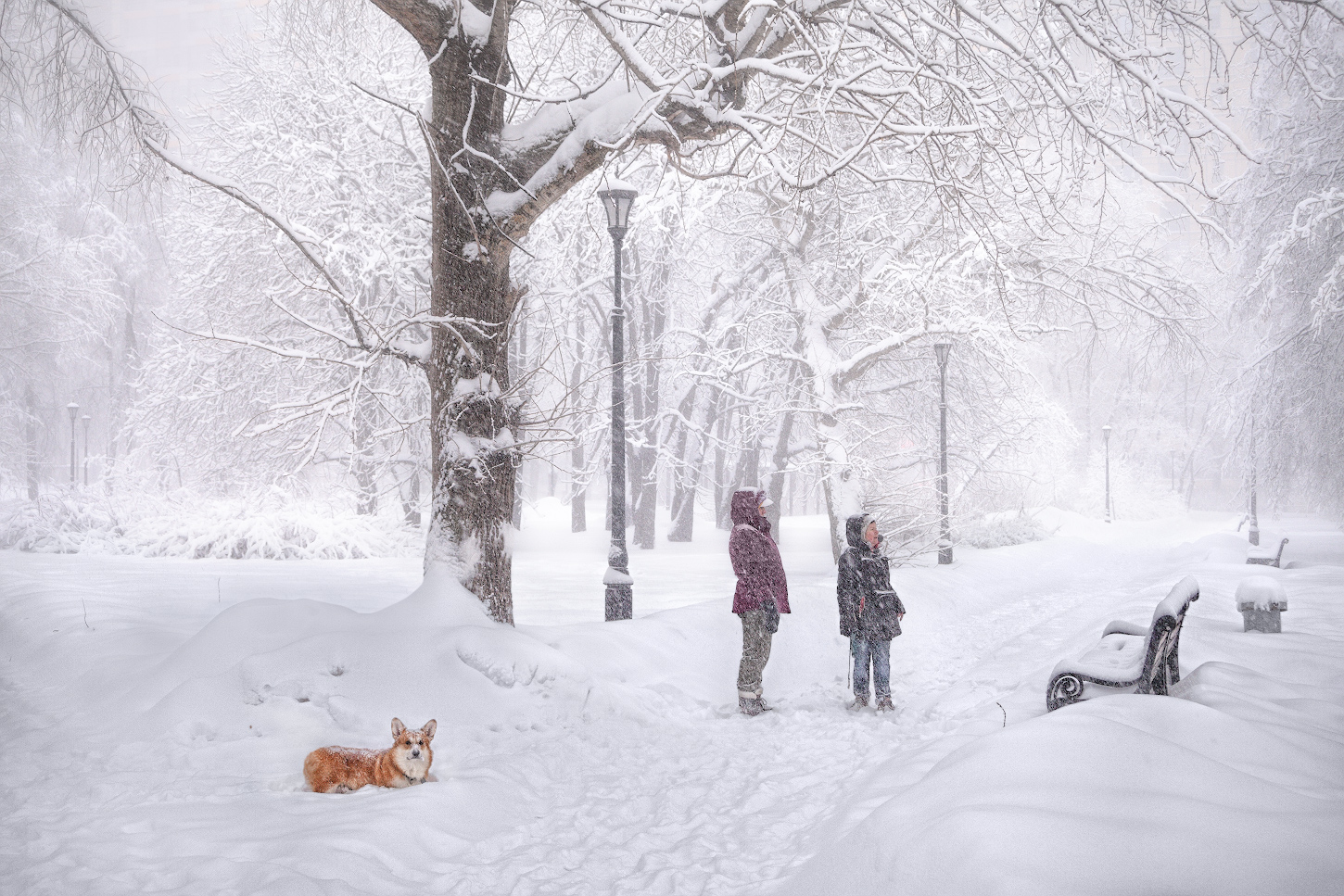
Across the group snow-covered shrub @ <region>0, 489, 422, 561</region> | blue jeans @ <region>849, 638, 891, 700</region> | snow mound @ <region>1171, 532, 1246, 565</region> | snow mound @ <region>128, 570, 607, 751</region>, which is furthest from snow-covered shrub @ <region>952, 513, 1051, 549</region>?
snow mound @ <region>128, 570, 607, 751</region>

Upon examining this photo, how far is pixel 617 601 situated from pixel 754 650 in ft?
8.38

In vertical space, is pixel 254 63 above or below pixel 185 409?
above

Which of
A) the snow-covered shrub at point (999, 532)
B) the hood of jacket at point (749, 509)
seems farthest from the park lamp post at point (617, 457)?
the snow-covered shrub at point (999, 532)

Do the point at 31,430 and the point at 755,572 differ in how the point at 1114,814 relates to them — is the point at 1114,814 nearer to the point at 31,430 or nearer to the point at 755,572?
the point at 755,572

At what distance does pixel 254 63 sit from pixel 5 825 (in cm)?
2014

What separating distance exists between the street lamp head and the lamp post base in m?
4.04

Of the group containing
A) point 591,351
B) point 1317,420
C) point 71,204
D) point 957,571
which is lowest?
point 957,571

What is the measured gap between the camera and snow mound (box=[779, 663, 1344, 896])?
229 cm

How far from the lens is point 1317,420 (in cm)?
1312

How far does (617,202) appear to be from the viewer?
29.1 feet

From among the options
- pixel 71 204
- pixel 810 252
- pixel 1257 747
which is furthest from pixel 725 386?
pixel 71 204

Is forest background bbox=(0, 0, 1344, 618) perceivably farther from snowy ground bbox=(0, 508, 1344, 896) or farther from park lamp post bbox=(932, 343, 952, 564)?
snowy ground bbox=(0, 508, 1344, 896)

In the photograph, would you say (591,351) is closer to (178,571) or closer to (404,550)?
(404,550)

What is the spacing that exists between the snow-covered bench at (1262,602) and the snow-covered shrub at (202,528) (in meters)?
14.7
